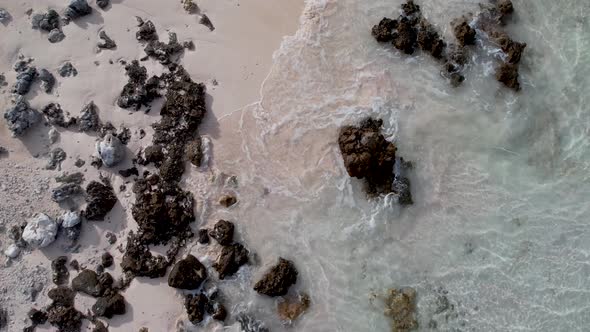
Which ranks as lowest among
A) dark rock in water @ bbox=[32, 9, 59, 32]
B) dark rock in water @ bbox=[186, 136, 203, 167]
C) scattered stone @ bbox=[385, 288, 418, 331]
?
scattered stone @ bbox=[385, 288, 418, 331]

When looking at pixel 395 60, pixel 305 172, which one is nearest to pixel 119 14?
pixel 305 172

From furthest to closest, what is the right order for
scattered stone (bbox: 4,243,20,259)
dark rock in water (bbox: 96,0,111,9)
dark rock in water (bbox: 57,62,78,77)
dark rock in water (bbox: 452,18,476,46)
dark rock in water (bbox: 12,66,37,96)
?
dark rock in water (bbox: 96,0,111,9) < dark rock in water (bbox: 452,18,476,46) < dark rock in water (bbox: 57,62,78,77) < dark rock in water (bbox: 12,66,37,96) < scattered stone (bbox: 4,243,20,259)

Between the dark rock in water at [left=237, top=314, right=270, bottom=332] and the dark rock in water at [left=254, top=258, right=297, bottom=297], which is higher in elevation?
the dark rock in water at [left=254, top=258, right=297, bottom=297]

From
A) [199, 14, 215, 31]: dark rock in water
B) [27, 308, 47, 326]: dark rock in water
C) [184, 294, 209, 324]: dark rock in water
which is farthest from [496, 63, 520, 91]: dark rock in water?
[27, 308, 47, 326]: dark rock in water

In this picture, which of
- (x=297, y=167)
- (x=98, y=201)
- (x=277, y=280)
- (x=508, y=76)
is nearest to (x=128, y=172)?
(x=98, y=201)

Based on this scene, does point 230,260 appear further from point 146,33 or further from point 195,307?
point 146,33

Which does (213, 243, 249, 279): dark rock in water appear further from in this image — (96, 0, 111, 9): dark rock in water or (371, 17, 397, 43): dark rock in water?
(96, 0, 111, 9): dark rock in water

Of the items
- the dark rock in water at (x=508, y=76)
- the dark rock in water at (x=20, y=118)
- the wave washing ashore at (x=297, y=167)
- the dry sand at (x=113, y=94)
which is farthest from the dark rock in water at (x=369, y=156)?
the dark rock in water at (x=20, y=118)
